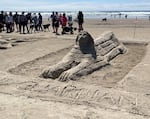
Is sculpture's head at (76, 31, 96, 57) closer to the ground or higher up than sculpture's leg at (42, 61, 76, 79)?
higher up

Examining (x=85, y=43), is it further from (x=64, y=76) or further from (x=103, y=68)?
(x=64, y=76)

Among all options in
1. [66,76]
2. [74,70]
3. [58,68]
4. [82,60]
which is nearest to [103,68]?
[82,60]

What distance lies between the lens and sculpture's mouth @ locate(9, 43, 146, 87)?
892 cm

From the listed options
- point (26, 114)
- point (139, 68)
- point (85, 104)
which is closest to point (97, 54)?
point (139, 68)

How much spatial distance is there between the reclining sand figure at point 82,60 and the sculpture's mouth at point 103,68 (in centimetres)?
21

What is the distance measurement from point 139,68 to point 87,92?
2.93 m

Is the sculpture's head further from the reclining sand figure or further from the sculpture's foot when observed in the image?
the sculpture's foot

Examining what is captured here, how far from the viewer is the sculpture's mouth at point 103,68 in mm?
8922

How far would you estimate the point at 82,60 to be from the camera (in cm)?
979

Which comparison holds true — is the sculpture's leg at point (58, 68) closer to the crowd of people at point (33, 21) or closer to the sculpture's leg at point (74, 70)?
the sculpture's leg at point (74, 70)

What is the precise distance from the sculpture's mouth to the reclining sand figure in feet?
0.68

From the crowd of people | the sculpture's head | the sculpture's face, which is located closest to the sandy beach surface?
the sculpture's head

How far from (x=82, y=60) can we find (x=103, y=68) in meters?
0.81

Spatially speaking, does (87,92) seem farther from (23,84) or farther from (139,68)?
(139,68)
